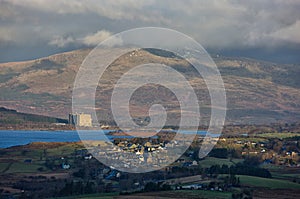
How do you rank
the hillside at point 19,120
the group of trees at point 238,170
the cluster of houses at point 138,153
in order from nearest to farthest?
the group of trees at point 238,170 → the cluster of houses at point 138,153 → the hillside at point 19,120

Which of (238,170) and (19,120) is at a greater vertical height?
(19,120)

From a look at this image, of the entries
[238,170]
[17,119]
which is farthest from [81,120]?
[238,170]

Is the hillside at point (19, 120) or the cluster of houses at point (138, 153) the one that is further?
the hillside at point (19, 120)

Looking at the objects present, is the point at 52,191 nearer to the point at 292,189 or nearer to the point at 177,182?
the point at 177,182

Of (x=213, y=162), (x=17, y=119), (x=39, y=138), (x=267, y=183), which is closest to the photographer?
(x=267, y=183)

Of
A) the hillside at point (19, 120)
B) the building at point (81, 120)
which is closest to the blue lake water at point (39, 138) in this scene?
the hillside at point (19, 120)

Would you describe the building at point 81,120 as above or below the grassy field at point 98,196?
above

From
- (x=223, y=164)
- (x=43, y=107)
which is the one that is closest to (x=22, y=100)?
(x=43, y=107)

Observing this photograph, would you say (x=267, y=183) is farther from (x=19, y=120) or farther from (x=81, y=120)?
(x=81, y=120)

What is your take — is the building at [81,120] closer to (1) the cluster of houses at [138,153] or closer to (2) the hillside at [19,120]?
(2) the hillside at [19,120]
